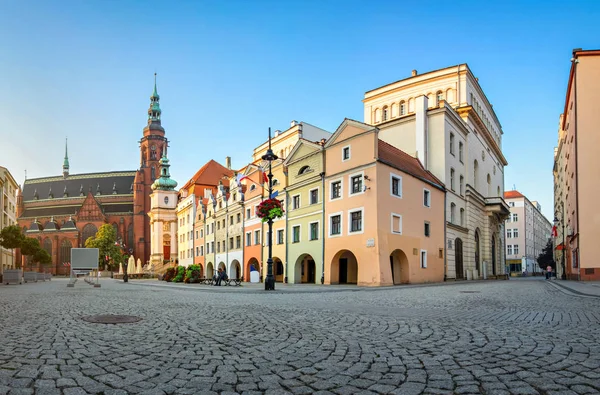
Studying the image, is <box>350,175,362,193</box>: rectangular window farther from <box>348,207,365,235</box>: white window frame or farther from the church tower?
the church tower

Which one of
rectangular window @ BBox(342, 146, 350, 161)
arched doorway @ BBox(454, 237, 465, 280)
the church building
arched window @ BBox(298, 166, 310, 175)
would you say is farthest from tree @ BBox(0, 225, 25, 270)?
the church building

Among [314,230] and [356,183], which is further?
[314,230]

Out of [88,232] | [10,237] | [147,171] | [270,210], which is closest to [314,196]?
[270,210]

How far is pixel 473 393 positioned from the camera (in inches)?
166

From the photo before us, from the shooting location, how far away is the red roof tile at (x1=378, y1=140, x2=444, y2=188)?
30038 mm

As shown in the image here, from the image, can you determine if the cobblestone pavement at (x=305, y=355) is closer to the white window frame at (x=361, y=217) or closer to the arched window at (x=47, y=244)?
the white window frame at (x=361, y=217)

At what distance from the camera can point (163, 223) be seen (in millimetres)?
94000

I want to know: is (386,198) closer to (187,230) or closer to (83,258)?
(83,258)

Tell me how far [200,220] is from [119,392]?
60.2 m

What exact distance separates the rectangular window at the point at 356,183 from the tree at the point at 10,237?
1210 inches

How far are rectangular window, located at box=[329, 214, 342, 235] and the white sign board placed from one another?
15479 millimetres

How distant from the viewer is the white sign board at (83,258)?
97.2ft

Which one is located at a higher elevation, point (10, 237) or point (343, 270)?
point (10, 237)

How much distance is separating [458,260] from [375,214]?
52.2 ft
